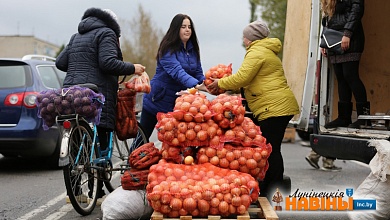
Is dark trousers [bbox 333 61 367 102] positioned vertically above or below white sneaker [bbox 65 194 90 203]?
above

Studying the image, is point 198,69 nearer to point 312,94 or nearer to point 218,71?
point 218,71

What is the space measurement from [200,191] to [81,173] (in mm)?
1562

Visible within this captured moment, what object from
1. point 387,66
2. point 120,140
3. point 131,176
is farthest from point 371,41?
point 131,176

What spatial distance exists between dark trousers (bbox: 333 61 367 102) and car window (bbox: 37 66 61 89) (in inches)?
186

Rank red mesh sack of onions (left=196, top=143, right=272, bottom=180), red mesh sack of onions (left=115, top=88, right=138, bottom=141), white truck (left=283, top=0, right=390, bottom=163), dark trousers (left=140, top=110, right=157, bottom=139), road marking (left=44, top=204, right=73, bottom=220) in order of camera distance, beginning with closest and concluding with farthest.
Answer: red mesh sack of onions (left=196, top=143, right=272, bottom=180) → white truck (left=283, top=0, right=390, bottom=163) → road marking (left=44, top=204, right=73, bottom=220) → red mesh sack of onions (left=115, top=88, right=138, bottom=141) → dark trousers (left=140, top=110, right=157, bottom=139)

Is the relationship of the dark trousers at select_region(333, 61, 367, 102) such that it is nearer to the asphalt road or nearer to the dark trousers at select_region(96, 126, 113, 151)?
the asphalt road

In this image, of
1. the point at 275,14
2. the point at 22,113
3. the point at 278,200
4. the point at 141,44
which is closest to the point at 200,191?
the point at 278,200

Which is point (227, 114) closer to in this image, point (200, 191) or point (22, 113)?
point (200, 191)

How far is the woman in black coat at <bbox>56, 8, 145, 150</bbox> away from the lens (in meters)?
6.23

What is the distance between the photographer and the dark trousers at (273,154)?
6152mm

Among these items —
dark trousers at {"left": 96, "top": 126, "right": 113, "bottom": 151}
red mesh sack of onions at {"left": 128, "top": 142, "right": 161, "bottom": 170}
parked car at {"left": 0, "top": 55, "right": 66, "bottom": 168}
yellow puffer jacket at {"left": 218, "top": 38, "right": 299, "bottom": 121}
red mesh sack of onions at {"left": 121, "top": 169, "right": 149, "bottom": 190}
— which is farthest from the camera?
parked car at {"left": 0, "top": 55, "right": 66, "bottom": 168}

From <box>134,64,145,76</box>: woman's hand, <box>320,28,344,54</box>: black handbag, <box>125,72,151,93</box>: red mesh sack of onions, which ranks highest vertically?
<box>320,28,344,54</box>: black handbag

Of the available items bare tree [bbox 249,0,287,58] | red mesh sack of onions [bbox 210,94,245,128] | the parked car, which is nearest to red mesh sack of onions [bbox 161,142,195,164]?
red mesh sack of onions [bbox 210,94,245,128]

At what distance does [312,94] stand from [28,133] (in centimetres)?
440
